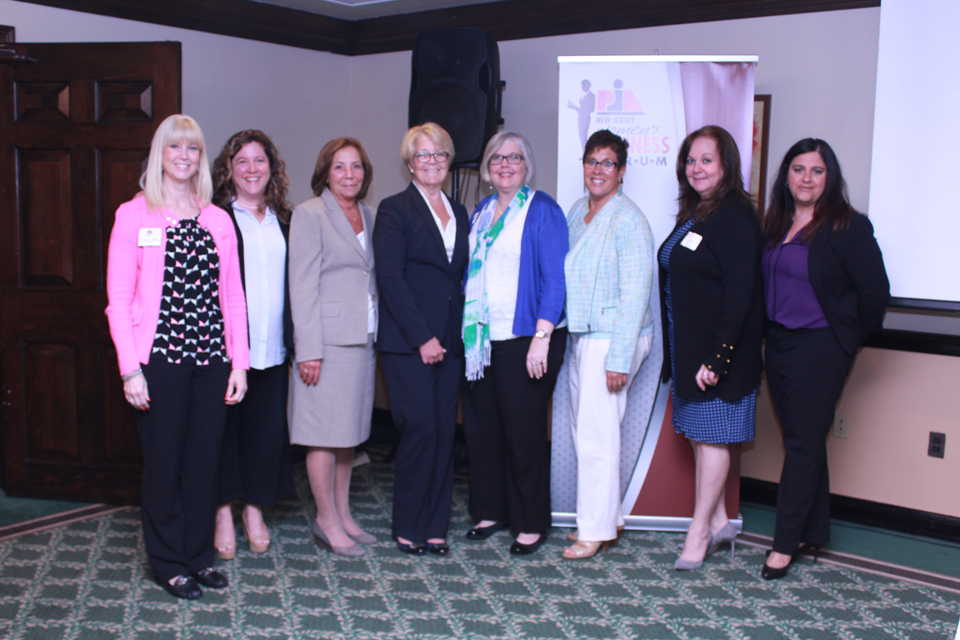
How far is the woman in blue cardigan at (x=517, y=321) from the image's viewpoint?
9.13 ft

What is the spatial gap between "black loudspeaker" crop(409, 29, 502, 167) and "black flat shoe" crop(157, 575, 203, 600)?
2.14 meters

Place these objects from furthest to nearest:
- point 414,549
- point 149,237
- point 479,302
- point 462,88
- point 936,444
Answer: point 462,88
point 936,444
point 414,549
point 479,302
point 149,237

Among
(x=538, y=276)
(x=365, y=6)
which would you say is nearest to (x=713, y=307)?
(x=538, y=276)

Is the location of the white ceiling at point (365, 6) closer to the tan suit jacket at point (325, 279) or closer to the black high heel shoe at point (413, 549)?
the tan suit jacket at point (325, 279)

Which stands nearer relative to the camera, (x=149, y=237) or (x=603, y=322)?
(x=149, y=237)

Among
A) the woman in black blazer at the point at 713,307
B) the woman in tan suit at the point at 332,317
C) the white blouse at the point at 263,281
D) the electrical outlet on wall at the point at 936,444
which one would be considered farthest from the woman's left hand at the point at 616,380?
the electrical outlet on wall at the point at 936,444

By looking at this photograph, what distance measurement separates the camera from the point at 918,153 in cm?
277

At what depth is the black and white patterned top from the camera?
2.39 metres

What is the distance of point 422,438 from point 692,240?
120 cm

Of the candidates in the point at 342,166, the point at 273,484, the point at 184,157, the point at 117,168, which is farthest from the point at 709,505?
the point at 117,168

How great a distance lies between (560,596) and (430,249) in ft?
4.21

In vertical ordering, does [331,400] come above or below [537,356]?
below

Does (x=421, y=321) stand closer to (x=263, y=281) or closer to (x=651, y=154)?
(x=263, y=281)

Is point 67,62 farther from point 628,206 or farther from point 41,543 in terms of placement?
point 628,206
